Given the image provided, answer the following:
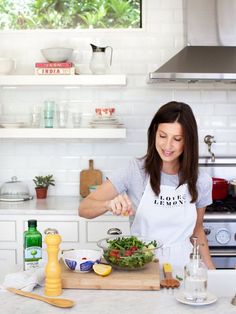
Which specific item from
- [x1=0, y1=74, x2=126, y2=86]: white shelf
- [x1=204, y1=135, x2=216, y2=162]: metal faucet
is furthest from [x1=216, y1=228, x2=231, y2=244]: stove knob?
[x1=0, y1=74, x2=126, y2=86]: white shelf

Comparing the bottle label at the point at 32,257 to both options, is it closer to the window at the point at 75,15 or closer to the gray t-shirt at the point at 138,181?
the gray t-shirt at the point at 138,181

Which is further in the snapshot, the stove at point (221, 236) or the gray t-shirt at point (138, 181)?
the stove at point (221, 236)

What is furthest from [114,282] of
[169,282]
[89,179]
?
[89,179]

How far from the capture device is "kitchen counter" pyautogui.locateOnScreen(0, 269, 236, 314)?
1925 mm

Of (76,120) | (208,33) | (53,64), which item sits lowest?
(76,120)

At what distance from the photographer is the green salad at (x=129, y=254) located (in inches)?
88.1

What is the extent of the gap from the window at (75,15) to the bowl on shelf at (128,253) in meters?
2.86

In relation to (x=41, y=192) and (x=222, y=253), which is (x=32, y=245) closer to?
(x=222, y=253)

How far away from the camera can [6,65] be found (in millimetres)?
4500

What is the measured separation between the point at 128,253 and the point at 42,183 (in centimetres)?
251

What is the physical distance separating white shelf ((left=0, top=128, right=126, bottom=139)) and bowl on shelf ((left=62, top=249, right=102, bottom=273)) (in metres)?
2.16

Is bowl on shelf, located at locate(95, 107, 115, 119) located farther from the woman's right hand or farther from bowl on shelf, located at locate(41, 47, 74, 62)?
the woman's right hand

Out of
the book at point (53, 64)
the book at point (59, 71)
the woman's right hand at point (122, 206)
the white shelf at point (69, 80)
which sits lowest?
the woman's right hand at point (122, 206)

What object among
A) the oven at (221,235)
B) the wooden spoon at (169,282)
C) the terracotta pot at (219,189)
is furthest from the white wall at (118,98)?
the wooden spoon at (169,282)
